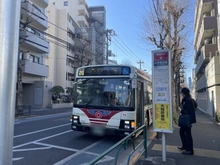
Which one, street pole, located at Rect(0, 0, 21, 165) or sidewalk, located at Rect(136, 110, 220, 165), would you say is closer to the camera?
street pole, located at Rect(0, 0, 21, 165)

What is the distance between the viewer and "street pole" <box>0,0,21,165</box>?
70.1 inches

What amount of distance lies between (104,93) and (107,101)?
1.00ft

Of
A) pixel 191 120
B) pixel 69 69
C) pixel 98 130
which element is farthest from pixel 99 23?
pixel 191 120

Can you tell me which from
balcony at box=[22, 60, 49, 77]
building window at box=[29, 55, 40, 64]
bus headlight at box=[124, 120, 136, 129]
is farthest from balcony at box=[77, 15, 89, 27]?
bus headlight at box=[124, 120, 136, 129]

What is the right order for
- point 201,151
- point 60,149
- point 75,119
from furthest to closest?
point 75,119 < point 60,149 < point 201,151

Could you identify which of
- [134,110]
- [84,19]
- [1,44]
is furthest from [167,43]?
[84,19]

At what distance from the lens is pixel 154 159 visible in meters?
4.96

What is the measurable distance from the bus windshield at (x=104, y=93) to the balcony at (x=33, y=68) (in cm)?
1491

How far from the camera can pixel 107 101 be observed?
6633 mm

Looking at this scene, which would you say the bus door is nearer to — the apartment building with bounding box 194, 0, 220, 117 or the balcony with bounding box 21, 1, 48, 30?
the apartment building with bounding box 194, 0, 220, 117

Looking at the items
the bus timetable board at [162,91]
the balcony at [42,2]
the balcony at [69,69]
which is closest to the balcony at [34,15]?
the balcony at [42,2]

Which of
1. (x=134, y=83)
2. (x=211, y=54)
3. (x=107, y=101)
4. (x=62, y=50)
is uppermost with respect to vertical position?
(x=62, y=50)

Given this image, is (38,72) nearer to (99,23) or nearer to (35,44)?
(35,44)

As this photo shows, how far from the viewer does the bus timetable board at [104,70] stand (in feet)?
21.8
